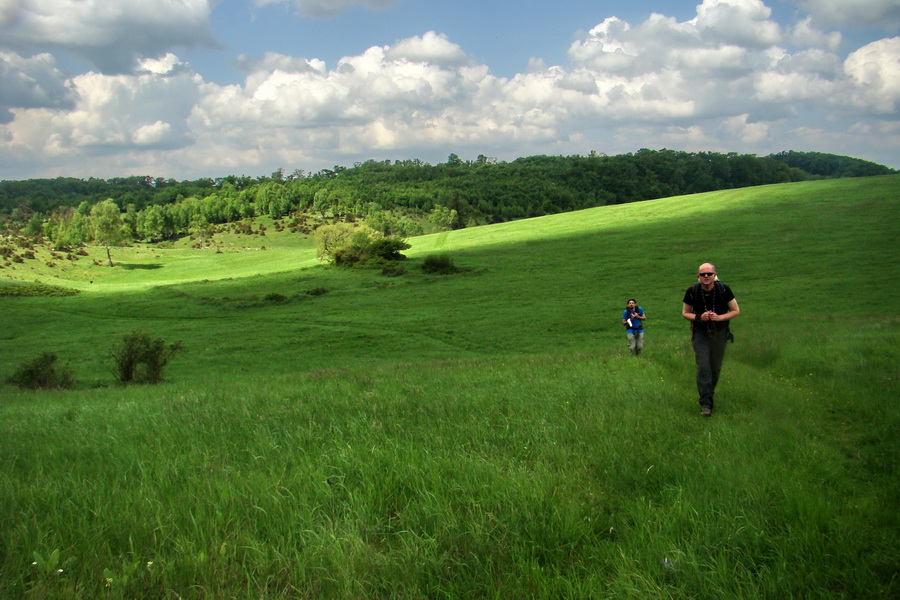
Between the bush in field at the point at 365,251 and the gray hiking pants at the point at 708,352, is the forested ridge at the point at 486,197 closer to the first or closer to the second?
the bush in field at the point at 365,251

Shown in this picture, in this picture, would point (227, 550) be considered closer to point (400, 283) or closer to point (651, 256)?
point (400, 283)

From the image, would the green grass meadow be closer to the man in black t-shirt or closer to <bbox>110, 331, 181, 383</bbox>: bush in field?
the man in black t-shirt

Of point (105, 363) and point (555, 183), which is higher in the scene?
point (555, 183)

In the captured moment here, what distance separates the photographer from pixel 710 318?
33.0ft

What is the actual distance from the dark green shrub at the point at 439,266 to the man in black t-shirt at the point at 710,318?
60.5m

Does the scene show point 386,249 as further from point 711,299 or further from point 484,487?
point 484,487

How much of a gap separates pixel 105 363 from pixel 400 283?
34.6 metres

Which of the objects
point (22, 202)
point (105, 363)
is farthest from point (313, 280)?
point (22, 202)

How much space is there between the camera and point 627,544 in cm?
434

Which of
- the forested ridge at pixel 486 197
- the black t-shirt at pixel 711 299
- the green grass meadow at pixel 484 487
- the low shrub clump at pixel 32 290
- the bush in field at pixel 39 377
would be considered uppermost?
the forested ridge at pixel 486 197

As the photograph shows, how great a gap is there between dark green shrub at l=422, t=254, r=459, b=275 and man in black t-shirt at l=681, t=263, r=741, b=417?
6054 centimetres

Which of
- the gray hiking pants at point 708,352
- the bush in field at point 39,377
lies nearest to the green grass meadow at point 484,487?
the gray hiking pants at point 708,352

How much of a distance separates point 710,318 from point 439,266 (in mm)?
62728

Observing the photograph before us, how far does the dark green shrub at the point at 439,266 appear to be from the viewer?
71.4 meters
